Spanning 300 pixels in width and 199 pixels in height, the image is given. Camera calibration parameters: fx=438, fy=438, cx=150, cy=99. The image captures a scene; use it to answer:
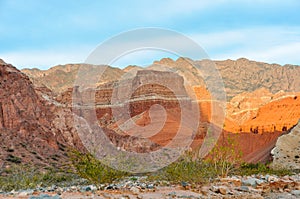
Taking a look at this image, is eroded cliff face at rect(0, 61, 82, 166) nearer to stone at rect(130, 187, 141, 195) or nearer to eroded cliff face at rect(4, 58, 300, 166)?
eroded cliff face at rect(4, 58, 300, 166)

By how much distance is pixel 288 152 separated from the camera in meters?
36.1

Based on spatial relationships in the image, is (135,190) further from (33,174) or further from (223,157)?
(33,174)

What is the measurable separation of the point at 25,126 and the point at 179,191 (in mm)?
28855

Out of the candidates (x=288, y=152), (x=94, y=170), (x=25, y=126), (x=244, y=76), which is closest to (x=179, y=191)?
(x=94, y=170)

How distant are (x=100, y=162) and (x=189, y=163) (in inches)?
165

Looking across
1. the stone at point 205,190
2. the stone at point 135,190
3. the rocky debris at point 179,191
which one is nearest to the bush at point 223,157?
the rocky debris at point 179,191

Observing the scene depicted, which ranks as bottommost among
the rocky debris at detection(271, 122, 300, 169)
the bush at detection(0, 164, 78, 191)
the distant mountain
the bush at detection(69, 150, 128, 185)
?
the bush at detection(0, 164, 78, 191)

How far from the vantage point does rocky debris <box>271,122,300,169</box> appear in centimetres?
3391

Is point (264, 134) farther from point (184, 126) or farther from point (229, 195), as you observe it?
point (229, 195)

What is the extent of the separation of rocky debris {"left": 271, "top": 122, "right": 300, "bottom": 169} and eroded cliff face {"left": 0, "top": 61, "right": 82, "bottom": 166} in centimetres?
1843

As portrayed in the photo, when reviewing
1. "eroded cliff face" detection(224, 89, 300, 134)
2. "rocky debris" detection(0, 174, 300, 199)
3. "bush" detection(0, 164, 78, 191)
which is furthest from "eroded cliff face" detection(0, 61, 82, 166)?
"eroded cliff face" detection(224, 89, 300, 134)

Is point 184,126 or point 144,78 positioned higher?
point 144,78

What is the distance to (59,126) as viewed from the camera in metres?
46.7

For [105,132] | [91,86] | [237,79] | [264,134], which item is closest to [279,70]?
[237,79]
